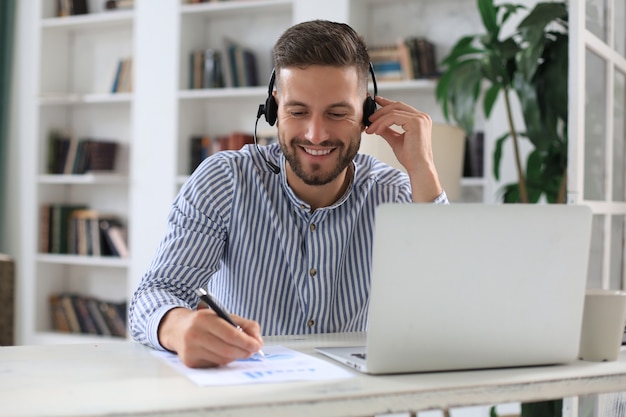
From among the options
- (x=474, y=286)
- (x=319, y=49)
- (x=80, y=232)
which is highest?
(x=319, y=49)

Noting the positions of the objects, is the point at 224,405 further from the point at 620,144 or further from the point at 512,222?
the point at 620,144

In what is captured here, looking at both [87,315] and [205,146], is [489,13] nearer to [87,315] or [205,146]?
[205,146]

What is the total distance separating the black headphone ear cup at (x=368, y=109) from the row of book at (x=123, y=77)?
10.5 ft

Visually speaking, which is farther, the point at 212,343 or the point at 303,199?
the point at 303,199

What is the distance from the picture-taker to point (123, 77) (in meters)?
4.66

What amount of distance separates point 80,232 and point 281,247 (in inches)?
127

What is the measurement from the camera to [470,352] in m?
1.10

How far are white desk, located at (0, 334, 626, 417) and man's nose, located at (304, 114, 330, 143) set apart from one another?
0.57m

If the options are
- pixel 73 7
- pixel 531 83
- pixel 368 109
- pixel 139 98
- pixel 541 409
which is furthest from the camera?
pixel 73 7

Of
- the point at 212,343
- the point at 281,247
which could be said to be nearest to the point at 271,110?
the point at 281,247

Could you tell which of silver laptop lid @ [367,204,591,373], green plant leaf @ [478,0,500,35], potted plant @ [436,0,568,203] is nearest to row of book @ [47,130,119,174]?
potted plant @ [436,0,568,203]

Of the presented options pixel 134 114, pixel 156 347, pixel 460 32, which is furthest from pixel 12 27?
pixel 156 347

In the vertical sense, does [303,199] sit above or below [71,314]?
above

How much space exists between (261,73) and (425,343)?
A: 338 cm
